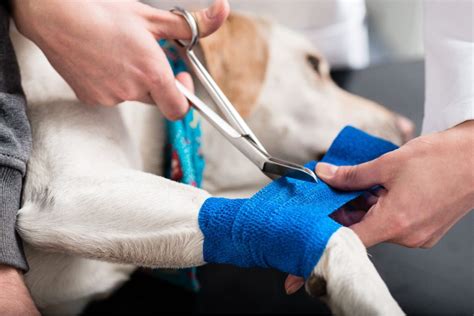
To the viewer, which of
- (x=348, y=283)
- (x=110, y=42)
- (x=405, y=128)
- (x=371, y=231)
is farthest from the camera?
(x=405, y=128)

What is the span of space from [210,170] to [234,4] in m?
0.63

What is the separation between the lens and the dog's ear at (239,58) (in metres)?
1.01

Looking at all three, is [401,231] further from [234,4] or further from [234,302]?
[234,4]

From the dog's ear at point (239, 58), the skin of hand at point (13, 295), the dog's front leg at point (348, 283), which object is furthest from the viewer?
the dog's ear at point (239, 58)

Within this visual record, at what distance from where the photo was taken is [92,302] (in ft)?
3.12

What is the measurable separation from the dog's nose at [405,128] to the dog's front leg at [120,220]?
54 centimetres

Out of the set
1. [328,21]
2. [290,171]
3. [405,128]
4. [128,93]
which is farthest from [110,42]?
[328,21]

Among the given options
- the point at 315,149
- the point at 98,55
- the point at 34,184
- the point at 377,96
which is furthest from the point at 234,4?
the point at 34,184

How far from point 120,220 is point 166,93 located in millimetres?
203

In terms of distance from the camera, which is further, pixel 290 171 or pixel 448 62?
pixel 448 62

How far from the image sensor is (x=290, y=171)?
689 millimetres

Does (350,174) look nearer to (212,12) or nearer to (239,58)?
(212,12)

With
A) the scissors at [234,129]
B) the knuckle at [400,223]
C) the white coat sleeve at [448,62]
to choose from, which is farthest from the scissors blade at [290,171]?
the white coat sleeve at [448,62]

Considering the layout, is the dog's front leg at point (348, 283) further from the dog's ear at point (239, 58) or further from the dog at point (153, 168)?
the dog's ear at point (239, 58)
